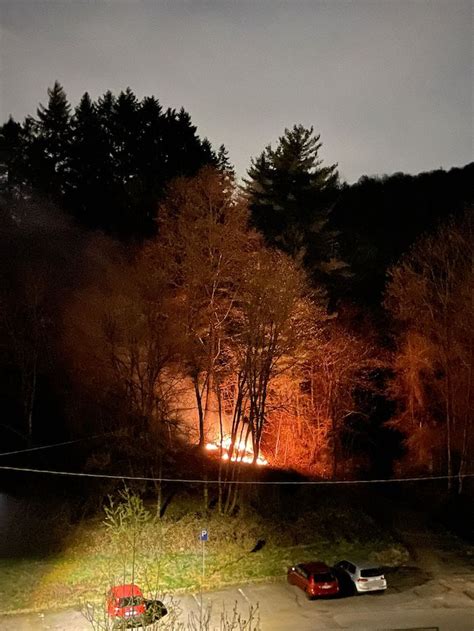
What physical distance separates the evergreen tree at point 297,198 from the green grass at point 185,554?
19.8 m

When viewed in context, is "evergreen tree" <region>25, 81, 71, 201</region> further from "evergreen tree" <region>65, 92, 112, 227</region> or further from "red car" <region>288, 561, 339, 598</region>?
"red car" <region>288, 561, 339, 598</region>

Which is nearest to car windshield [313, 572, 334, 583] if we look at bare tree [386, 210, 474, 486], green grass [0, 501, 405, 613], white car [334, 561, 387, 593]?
white car [334, 561, 387, 593]

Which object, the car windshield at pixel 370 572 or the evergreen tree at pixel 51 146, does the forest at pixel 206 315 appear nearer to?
the evergreen tree at pixel 51 146

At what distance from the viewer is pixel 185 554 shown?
23.6m

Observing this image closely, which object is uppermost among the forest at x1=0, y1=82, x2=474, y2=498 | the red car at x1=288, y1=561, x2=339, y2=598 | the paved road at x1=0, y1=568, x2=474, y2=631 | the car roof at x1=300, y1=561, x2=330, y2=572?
the forest at x1=0, y1=82, x2=474, y2=498

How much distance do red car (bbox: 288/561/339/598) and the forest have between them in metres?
7.01

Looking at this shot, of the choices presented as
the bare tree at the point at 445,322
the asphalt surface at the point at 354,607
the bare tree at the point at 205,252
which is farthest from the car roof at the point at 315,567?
the bare tree at the point at 445,322

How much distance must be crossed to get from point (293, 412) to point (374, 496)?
6202 millimetres

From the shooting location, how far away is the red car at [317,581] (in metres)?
20.2

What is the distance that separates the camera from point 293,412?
35469 mm

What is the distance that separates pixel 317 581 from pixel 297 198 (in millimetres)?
29838

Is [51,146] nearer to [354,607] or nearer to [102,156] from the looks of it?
[102,156]

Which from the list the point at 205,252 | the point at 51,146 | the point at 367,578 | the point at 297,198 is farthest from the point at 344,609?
the point at 51,146

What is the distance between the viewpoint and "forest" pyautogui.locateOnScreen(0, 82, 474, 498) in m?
27.2
